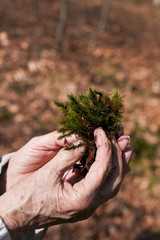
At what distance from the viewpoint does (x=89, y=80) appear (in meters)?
7.43

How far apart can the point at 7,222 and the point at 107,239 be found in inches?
124

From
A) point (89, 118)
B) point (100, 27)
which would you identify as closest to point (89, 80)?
point (100, 27)

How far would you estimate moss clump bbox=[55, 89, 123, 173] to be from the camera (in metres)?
1.88

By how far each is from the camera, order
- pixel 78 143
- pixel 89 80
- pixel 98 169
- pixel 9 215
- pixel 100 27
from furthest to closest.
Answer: pixel 100 27 < pixel 89 80 < pixel 78 143 < pixel 98 169 < pixel 9 215

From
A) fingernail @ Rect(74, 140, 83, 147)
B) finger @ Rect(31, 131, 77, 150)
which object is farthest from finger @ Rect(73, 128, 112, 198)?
finger @ Rect(31, 131, 77, 150)

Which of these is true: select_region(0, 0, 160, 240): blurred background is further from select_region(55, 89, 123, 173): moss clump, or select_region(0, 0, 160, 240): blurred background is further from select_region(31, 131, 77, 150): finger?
select_region(31, 131, 77, 150): finger


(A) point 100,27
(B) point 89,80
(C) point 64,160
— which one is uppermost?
(A) point 100,27

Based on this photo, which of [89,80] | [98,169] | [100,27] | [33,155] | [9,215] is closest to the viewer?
[9,215]

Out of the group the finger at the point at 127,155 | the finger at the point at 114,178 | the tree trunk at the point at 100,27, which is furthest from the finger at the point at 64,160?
the tree trunk at the point at 100,27

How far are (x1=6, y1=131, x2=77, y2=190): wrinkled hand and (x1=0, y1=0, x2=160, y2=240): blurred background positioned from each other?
2.69 ft

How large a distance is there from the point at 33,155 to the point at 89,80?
219 inches

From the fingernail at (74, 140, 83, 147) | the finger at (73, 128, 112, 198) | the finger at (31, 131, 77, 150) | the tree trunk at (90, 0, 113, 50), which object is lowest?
the finger at (73, 128, 112, 198)

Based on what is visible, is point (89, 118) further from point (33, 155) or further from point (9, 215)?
point (9, 215)

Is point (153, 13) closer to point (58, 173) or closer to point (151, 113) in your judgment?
point (151, 113)
